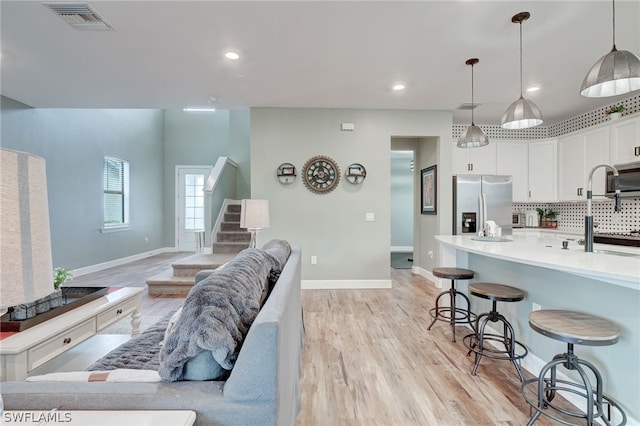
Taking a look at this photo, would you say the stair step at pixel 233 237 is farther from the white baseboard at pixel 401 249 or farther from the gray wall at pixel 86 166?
the white baseboard at pixel 401 249

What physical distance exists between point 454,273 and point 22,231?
2.92 m

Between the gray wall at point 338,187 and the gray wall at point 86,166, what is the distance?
330 cm

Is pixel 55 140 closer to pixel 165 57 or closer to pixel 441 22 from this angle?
pixel 165 57

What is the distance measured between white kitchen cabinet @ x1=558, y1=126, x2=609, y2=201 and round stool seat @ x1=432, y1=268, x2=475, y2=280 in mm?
2749

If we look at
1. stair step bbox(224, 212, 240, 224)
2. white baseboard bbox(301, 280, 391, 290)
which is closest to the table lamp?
white baseboard bbox(301, 280, 391, 290)

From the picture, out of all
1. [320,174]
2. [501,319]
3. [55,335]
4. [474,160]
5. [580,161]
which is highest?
[474,160]

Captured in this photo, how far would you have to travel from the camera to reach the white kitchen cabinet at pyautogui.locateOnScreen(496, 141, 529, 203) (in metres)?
5.00

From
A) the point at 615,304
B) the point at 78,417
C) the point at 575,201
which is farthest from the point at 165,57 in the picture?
the point at 575,201

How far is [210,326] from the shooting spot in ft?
3.25

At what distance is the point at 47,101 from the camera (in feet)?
13.7

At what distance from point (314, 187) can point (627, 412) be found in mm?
3705

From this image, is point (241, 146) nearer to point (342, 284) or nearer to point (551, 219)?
point (342, 284)

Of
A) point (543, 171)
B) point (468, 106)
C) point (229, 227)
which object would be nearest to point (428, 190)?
point (468, 106)

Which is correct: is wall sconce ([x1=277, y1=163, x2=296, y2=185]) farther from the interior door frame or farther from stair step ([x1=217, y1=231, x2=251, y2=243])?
the interior door frame
